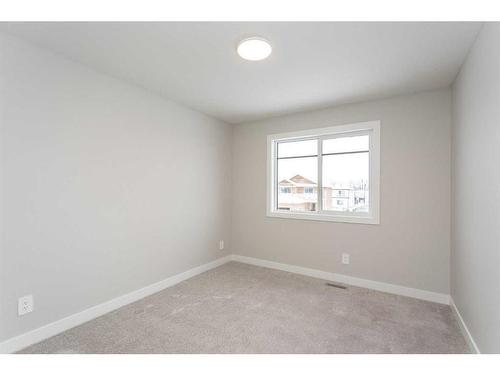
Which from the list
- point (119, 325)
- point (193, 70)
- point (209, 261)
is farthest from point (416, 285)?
point (193, 70)

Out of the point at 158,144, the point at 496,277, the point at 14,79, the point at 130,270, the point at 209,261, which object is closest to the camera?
the point at 496,277

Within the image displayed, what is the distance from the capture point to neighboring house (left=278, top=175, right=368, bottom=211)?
3342mm

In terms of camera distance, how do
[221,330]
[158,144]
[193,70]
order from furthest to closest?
[158,144] < [193,70] < [221,330]

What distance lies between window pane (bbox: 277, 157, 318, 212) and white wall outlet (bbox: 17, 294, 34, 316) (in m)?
3.03

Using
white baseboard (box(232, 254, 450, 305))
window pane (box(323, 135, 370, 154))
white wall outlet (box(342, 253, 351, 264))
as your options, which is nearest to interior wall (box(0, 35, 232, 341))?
white baseboard (box(232, 254, 450, 305))

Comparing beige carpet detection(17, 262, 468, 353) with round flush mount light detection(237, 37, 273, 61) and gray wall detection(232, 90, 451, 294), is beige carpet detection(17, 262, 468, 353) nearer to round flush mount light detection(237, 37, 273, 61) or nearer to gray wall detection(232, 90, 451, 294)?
gray wall detection(232, 90, 451, 294)

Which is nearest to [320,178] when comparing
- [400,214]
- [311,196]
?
[311,196]

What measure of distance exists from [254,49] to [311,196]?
2.29m

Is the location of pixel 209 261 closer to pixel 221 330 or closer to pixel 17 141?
pixel 221 330

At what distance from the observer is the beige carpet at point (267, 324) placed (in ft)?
6.27

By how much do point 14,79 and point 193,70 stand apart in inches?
53.6

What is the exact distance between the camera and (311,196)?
368 centimetres

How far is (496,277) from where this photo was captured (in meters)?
1.47
